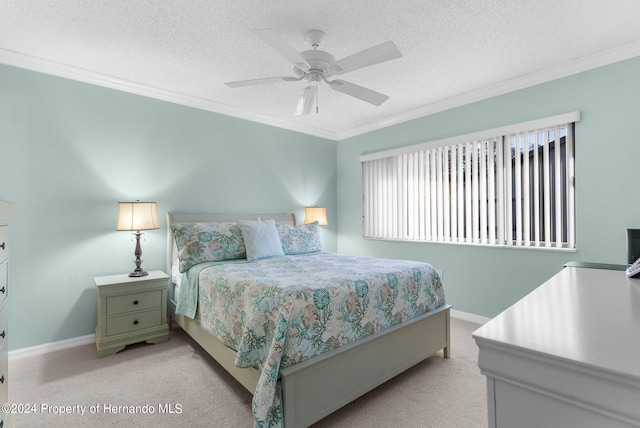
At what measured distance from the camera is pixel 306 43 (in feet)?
7.84

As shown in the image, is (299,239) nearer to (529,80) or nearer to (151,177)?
(151,177)

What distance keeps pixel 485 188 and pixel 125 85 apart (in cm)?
399

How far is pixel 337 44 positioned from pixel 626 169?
8.61 feet

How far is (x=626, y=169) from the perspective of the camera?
254 cm

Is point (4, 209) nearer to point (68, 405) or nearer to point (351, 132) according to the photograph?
point (68, 405)

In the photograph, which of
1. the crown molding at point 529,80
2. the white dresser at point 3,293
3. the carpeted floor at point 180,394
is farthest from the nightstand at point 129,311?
the crown molding at point 529,80

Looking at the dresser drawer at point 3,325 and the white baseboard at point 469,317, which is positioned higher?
the dresser drawer at point 3,325

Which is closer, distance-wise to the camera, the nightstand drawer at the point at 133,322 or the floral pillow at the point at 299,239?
the nightstand drawer at the point at 133,322

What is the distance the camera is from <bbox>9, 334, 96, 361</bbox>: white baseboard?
2.58 metres

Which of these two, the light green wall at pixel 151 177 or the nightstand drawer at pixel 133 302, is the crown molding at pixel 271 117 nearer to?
the light green wall at pixel 151 177

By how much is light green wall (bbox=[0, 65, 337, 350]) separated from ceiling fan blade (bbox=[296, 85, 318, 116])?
5.24 feet

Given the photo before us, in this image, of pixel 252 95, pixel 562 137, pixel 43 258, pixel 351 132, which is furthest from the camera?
pixel 351 132

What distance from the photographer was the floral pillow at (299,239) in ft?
11.3

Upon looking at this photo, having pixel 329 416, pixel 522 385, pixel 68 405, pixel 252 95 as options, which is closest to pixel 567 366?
pixel 522 385
